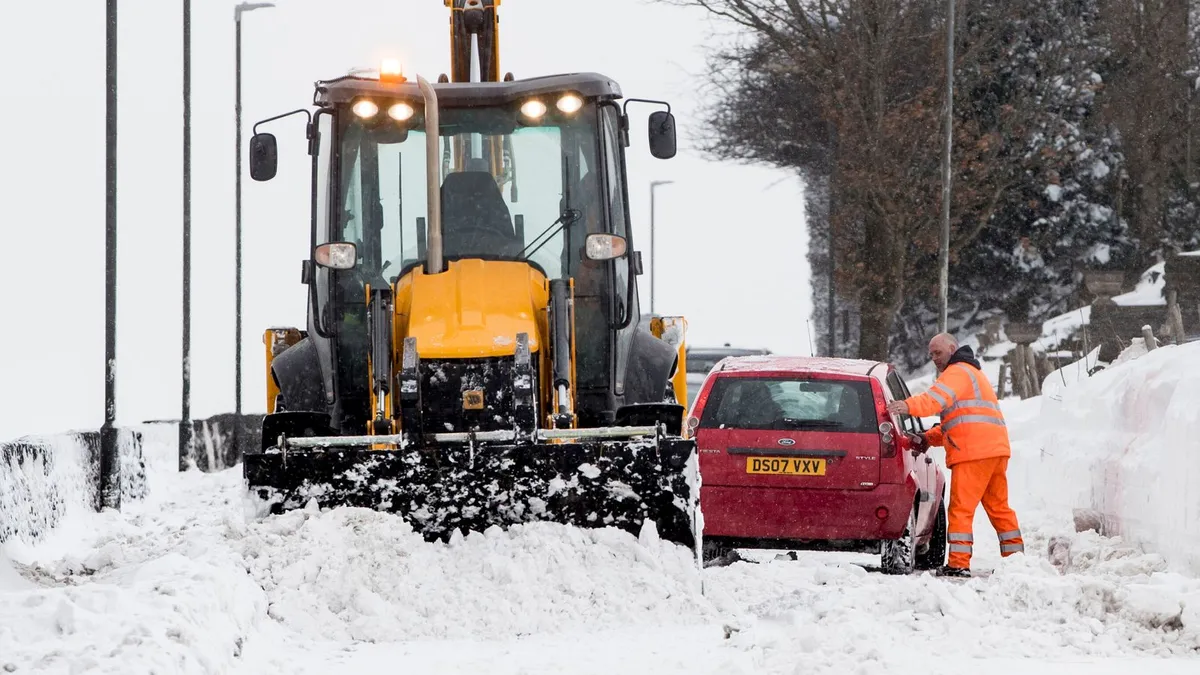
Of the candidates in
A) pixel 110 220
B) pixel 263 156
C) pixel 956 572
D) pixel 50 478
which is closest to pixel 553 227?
pixel 263 156

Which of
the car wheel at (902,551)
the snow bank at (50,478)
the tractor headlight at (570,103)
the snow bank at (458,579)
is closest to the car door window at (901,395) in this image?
the car wheel at (902,551)

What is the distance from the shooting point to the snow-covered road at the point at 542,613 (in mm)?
7301

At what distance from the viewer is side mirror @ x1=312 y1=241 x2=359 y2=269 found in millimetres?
10320

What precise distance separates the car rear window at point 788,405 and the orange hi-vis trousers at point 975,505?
0.78m

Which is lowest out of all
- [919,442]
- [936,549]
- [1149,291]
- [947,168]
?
[936,549]

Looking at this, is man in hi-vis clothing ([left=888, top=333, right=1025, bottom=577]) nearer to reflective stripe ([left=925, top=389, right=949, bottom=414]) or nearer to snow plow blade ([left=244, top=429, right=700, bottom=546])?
reflective stripe ([left=925, top=389, right=949, bottom=414])

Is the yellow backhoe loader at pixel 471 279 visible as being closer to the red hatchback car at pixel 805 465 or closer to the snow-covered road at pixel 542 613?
the snow-covered road at pixel 542 613

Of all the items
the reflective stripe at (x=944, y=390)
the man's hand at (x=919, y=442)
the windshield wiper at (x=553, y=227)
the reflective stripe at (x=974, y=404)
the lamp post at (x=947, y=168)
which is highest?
the lamp post at (x=947, y=168)

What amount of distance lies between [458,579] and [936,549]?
5.38m

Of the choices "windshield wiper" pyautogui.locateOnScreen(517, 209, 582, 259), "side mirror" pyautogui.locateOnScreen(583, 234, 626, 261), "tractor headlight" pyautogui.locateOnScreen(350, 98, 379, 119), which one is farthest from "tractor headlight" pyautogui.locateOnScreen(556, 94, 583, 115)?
"tractor headlight" pyautogui.locateOnScreen(350, 98, 379, 119)

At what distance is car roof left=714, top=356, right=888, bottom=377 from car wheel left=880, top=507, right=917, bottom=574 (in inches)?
40.6

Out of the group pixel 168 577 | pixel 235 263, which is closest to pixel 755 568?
pixel 168 577

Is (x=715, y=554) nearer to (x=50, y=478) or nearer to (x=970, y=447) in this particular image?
(x=970, y=447)

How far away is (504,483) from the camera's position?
29.7 ft
